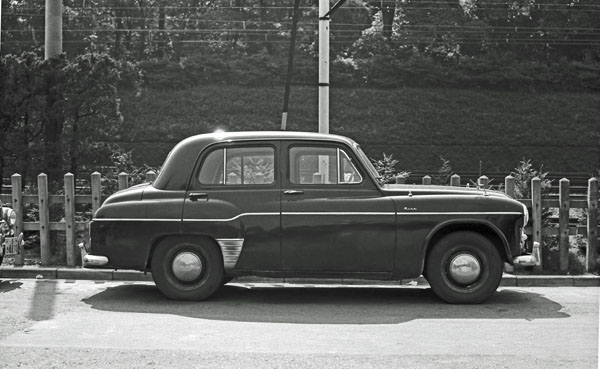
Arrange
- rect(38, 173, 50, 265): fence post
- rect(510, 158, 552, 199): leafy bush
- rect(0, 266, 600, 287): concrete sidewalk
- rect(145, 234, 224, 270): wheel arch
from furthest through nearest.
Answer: rect(510, 158, 552, 199): leafy bush < rect(38, 173, 50, 265): fence post < rect(0, 266, 600, 287): concrete sidewalk < rect(145, 234, 224, 270): wheel arch

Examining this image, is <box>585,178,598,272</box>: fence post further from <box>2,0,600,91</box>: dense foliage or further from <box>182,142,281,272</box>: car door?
<box>2,0,600,91</box>: dense foliage

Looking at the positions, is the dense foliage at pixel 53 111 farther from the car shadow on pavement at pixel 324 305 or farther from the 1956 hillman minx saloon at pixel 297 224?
the 1956 hillman minx saloon at pixel 297 224

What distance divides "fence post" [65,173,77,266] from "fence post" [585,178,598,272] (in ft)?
24.5

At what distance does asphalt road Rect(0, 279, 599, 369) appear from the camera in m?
7.16

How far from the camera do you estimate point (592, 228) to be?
42.3 ft

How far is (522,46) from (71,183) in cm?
4603

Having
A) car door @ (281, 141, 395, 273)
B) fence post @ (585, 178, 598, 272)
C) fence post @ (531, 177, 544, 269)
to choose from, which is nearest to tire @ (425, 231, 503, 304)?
car door @ (281, 141, 395, 273)

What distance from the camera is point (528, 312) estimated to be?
962 centimetres

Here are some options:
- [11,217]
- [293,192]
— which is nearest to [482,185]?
[293,192]

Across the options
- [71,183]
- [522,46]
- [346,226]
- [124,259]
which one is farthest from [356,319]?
[522,46]

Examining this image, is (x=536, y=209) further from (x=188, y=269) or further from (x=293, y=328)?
(x=293, y=328)

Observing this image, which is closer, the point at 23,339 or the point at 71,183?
the point at 23,339

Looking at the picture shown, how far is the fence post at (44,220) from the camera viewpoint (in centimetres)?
1323

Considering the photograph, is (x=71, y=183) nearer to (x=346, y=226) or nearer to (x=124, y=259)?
(x=124, y=259)
